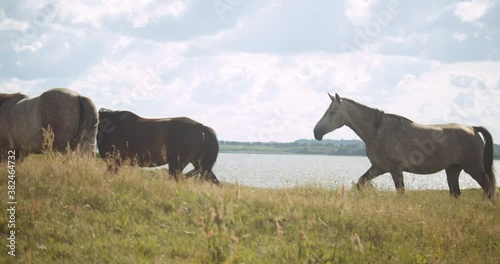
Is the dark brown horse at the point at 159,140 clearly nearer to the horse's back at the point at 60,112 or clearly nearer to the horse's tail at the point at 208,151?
the horse's tail at the point at 208,151

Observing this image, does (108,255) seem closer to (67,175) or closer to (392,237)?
(67,175)

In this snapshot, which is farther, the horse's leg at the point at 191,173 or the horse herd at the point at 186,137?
the horse's leg at the point at 191,173

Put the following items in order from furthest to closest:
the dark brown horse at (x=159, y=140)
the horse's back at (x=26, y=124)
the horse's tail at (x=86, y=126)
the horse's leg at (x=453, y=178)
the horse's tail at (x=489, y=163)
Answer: the horse's leg at (x=453, y=178) → the horse's tail at (x=489, y=163) → the dark brown horse at (x=159, y=140) → the horse's tail at (x=86, y=126) → the horse's back at (x=26, y=124)

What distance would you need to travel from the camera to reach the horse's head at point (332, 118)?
14.5m

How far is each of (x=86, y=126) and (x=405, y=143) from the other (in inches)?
367

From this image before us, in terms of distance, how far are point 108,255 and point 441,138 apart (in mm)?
11493

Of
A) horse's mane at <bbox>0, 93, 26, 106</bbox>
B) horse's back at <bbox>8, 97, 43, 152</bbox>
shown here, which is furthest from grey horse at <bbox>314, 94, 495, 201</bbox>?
horse's mane at <bbox>0, 93, 26, 106</bbox>

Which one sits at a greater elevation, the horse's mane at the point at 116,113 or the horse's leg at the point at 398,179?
the horse's mane at the point at 116,113

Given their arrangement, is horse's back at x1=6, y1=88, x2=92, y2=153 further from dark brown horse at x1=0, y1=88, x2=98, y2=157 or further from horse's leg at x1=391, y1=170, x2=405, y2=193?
horse's leg at x1=391, y1=170, x2=405, y2=193

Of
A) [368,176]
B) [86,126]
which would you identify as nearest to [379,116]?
[368,176]

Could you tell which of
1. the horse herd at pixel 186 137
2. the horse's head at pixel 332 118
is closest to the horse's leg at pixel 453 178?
the horse herd at pixel 186 137

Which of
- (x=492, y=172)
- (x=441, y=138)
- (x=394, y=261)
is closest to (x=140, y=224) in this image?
(x=394, y=261)

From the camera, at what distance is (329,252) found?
23.0 ft

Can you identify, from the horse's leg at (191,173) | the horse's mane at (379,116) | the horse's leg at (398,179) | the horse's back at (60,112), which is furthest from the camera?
the horse's mane at (379,116)
